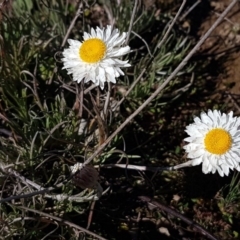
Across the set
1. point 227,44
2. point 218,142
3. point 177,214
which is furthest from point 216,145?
point 227,44

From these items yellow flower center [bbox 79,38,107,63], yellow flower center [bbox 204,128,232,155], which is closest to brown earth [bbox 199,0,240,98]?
yellow flower center [bbox 204,128,232,155]

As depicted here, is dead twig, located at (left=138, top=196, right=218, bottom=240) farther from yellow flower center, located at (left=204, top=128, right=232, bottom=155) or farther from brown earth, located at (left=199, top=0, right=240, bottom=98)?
brown earth, located at (left=199, top=0, right=240, bottom=98)

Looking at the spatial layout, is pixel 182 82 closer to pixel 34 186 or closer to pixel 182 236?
pixel 182 236

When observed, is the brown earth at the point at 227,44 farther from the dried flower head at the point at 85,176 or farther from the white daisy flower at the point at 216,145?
the dried flower head at the point at 85,176

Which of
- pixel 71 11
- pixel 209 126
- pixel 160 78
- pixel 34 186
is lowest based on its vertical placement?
pixel 34 186

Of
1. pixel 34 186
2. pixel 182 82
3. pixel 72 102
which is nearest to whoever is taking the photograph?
pixel 34 186

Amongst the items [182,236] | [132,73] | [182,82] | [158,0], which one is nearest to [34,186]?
[182,236]
